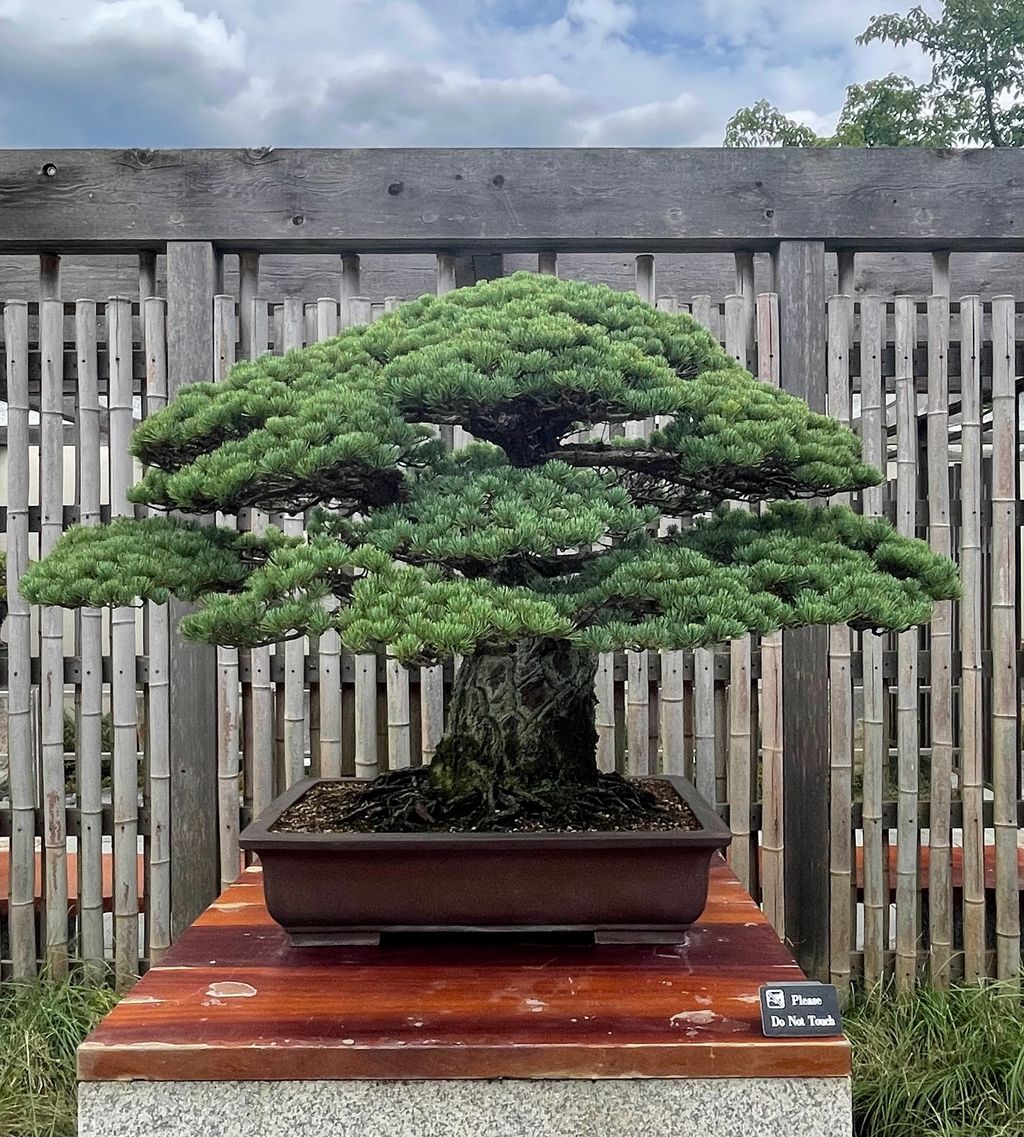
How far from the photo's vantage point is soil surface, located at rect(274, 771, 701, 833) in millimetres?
1028

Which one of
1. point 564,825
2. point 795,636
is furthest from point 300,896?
point 795,636

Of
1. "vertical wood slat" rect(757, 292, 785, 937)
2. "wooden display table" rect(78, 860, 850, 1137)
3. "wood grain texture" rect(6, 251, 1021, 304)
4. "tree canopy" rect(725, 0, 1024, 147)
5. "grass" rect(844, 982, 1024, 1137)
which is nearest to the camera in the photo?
"wooden display table" rect(78, 860, 850, 1137)

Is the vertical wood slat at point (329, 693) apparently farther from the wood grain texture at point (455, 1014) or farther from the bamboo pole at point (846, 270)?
the bamboo pole at point (846, 270)

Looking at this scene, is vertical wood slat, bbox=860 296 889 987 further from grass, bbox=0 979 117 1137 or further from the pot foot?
grass, bbox=0 979 117 1137

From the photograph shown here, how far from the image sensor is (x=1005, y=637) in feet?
5.71

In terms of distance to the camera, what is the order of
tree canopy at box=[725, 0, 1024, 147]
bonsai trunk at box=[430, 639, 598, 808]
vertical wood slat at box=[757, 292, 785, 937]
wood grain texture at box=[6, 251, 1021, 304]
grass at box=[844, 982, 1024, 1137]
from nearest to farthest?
bonsai trunk at box=[430, 639, 598, 808]
grass at box=[844, 982, 1024, 1137]
vertical wood slat at box=[757, 292, 785, 937]
wood grain texture at box=[6, 251, 1021, 304]
tree canopy at box=[725, 0, 1024, 147]

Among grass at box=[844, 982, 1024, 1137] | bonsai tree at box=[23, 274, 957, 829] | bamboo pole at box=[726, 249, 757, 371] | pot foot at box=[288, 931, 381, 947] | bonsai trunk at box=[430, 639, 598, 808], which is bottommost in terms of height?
grass at box=[844, 982, 1024, 1137]

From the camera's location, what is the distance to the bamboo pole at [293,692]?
1697 millimetres

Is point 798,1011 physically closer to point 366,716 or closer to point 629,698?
point 629,698

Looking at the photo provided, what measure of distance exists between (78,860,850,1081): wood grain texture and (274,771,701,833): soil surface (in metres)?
0.15

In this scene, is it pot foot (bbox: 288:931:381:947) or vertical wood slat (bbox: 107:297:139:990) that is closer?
pot foot (bbox: 288:931:381:947)

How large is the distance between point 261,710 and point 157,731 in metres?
0.21

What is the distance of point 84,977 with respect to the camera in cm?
168

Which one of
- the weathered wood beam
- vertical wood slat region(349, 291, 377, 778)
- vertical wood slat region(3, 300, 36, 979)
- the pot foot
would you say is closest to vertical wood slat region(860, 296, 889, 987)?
the weathered wood beam
